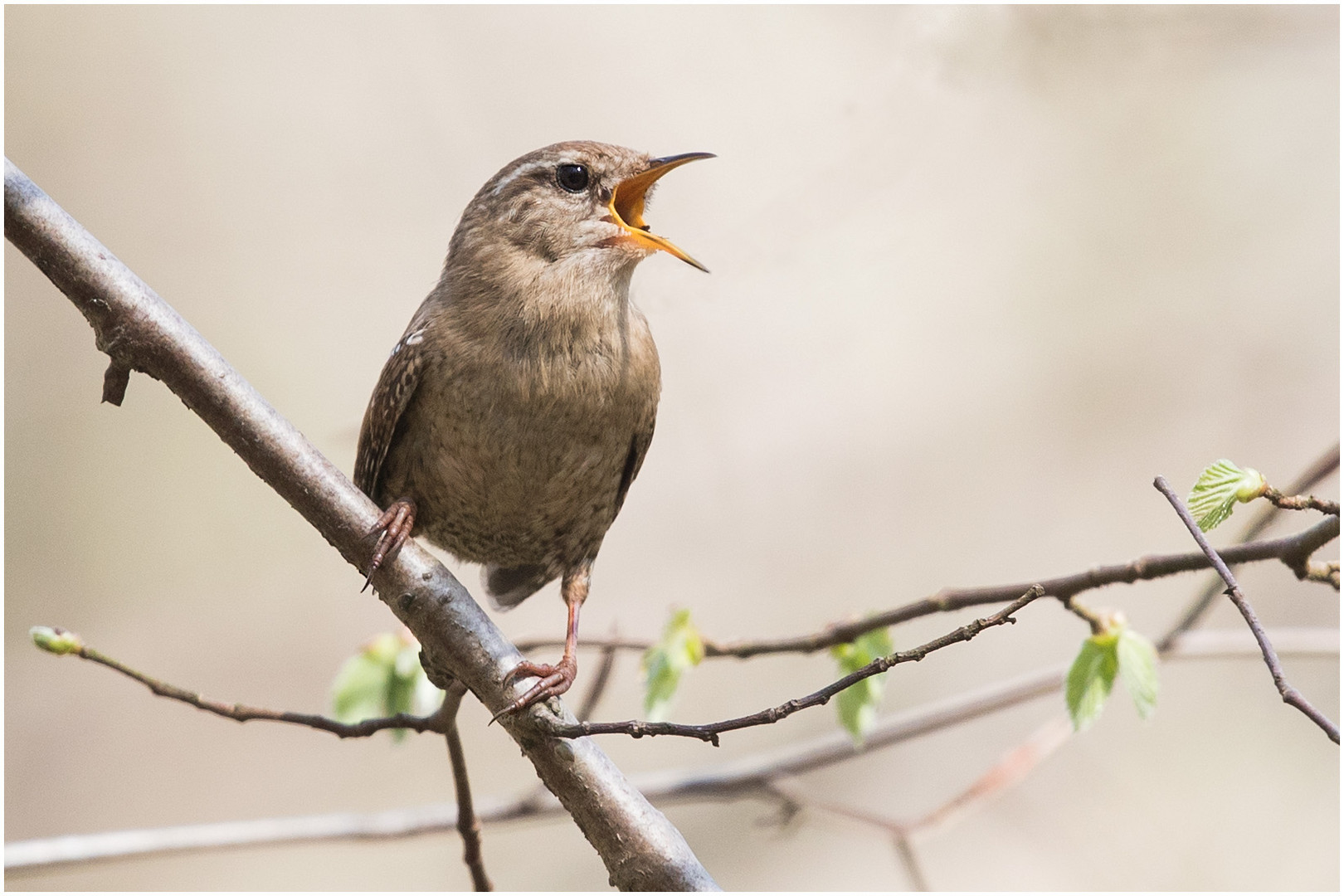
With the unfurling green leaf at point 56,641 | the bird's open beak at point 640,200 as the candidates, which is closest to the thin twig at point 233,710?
the unfurling green leaf at point 56,641

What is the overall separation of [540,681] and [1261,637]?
44.9 inches

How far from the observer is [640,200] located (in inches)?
108

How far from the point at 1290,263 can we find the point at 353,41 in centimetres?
447

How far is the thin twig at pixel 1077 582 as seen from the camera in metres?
1.75

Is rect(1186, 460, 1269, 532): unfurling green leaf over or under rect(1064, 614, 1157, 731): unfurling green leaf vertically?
over

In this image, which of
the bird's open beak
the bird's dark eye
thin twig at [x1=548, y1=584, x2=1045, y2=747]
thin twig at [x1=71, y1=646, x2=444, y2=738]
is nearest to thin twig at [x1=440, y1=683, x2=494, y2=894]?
thin twig at [x1=71, y1=646, x2=444, y2=738]

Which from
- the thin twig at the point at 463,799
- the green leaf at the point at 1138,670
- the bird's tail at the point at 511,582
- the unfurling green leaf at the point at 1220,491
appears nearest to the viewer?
the unfurling green leaf at the point at 1220,491

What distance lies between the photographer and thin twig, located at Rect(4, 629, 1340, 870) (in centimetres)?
251

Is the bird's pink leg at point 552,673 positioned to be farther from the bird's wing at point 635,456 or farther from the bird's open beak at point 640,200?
the bird's open beak at point 640,200

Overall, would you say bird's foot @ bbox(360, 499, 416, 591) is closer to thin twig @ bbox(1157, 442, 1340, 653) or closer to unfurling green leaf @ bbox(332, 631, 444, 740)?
unfurling green leaf @ bbox(332, 631, 444, 740)

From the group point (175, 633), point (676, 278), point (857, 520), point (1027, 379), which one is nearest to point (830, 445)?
point (857, 520)

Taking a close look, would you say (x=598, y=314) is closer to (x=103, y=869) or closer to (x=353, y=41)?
(x=353, y=41)

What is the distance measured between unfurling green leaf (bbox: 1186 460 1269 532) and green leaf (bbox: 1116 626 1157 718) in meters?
0.39

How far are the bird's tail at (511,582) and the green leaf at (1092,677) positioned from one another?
131 cm
